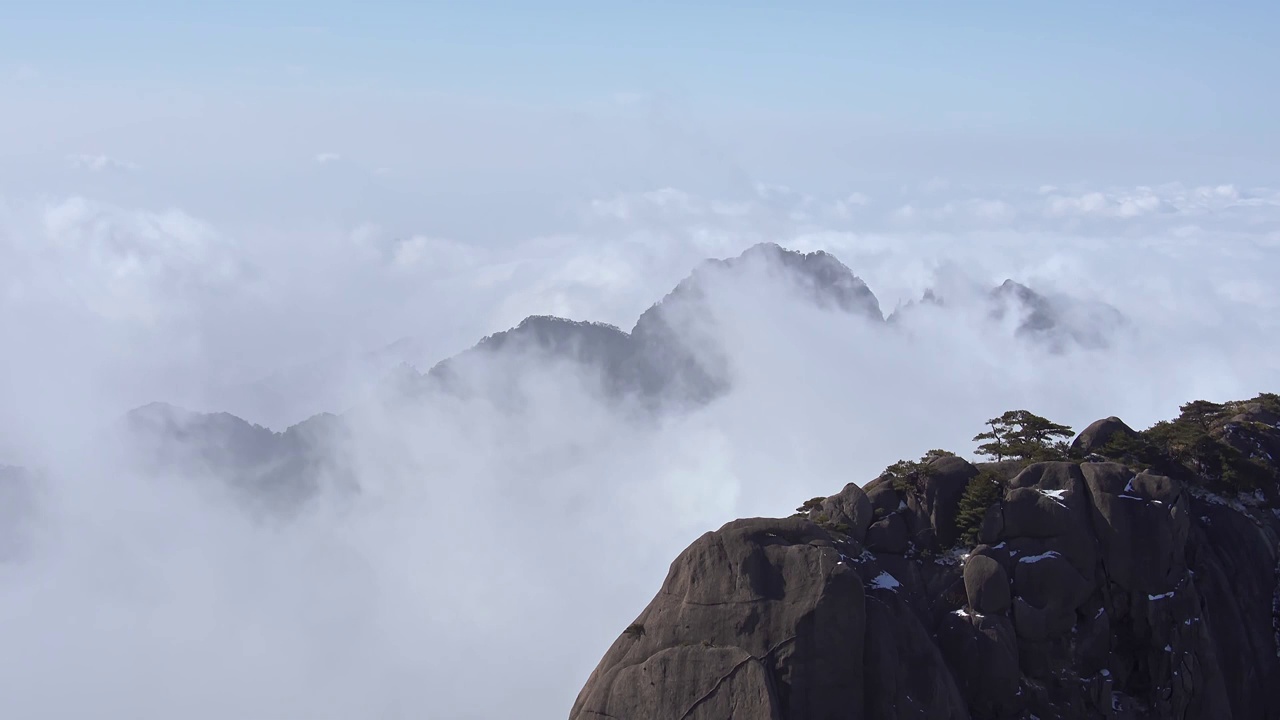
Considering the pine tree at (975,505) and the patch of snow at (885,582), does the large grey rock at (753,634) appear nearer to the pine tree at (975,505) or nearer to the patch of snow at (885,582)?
the patch of snow at (885,582)

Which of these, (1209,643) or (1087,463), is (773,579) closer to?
(1087,463)

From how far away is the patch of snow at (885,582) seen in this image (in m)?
39.5

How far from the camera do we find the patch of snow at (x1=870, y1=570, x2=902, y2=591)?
39.5 meters

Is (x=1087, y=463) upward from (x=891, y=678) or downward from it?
upward

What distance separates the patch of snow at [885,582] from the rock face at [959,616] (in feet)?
0.19

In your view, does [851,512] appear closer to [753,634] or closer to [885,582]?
[885,582]

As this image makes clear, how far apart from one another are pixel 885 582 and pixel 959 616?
3362mm

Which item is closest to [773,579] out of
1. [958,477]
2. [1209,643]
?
[958,477]

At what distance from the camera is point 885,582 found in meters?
39.9

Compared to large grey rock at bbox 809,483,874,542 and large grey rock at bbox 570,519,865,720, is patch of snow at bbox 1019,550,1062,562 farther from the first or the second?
large grey rock at bbox 570,519,865,720

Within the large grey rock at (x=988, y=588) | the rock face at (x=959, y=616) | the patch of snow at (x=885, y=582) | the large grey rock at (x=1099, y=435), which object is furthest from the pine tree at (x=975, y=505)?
the large grey rock at (x=1099, y=435)

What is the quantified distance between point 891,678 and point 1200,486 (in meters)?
23.2

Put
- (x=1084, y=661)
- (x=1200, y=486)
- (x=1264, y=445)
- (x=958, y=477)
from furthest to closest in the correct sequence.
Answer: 1. (x=1264, y=445)
2. (x=1200, y=486)
3. (x=958, y=477)
4. (x=1084, y=661)

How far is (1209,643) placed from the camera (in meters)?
41.4
